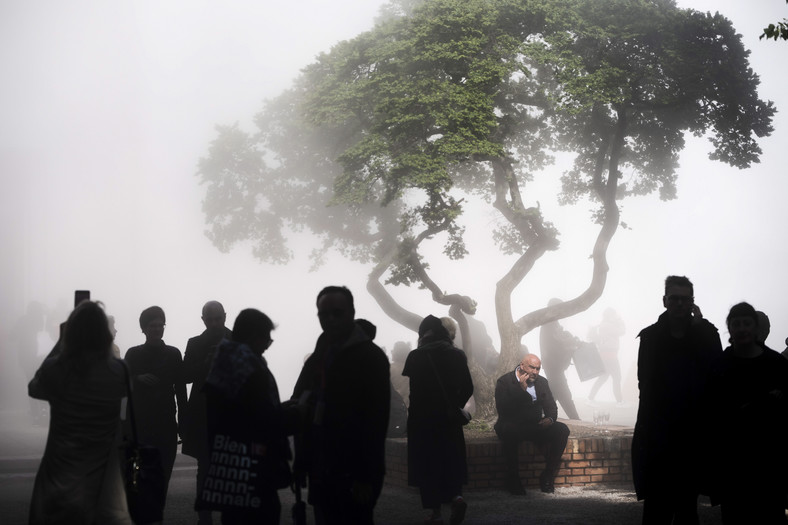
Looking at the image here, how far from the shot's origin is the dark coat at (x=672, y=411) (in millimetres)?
6680

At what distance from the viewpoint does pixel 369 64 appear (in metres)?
18.6

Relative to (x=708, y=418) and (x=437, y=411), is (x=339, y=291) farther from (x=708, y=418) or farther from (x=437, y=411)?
(x=437, y=411)

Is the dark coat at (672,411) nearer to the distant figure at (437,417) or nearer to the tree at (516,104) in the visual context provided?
the distant figure at (437,417)

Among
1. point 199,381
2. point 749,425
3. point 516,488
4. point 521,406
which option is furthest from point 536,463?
point 749,425

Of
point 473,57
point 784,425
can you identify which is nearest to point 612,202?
point 473,57

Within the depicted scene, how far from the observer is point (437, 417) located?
31.0ft

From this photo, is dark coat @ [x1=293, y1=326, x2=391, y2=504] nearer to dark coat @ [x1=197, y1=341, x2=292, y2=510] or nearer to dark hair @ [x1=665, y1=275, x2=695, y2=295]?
dark coat @ [x1=197, y1=341, x2=292, y2=510]

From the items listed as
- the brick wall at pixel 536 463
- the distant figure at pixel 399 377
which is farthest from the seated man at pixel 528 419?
the distant figure at pixel 399 377

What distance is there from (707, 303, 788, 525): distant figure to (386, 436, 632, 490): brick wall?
557 centimetres

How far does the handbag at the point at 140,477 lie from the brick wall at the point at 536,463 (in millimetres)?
6480

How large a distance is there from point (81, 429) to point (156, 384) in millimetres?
2603

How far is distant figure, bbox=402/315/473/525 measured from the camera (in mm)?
9336

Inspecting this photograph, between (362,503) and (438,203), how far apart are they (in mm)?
11753

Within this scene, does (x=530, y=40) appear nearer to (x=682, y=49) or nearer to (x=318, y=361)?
(x=682, y=49)
